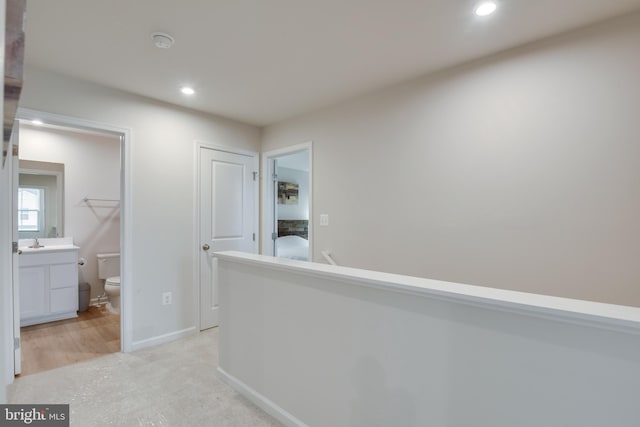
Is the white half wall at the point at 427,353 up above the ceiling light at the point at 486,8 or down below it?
below

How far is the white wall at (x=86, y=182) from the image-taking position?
3773mm

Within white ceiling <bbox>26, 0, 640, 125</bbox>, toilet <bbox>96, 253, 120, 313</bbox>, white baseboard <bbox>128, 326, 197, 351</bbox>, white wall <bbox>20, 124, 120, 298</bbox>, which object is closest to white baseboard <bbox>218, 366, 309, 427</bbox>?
white baseboard <bbox>128, 326, 197, 351</bbox>

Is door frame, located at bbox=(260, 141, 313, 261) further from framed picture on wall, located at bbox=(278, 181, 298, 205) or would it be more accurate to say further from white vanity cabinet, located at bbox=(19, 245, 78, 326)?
white vanity cabinet, located at bbox=(19, 245, 78, 326)

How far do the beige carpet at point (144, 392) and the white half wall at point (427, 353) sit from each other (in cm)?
23

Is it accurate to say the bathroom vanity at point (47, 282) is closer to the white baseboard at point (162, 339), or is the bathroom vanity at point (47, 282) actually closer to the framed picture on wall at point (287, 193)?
the white baseboard at point (162, 339)

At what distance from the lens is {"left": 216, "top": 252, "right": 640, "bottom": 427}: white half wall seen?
0.89 m

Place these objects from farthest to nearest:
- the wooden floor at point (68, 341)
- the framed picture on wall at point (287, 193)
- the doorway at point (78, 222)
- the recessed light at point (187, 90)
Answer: the framed picture on wall at point (287, 193), the doorway at point (78, 222), the recessed light at point (187, 90), the wooden floor at point (68, 341)

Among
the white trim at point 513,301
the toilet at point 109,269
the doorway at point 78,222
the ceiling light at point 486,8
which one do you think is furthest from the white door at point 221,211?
the ceiling light at point 486,8

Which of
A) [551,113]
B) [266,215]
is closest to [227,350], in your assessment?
[266,215]

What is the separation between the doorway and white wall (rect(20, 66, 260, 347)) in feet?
0.38

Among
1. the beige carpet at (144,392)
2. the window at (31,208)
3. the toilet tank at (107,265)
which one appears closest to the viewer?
the beige carpet at (144,392)

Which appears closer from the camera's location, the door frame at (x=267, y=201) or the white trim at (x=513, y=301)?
the white trim at (x=513, y=301)

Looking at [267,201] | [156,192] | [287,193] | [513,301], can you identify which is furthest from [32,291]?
[513,301]

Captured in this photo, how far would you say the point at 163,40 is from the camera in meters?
1.92
